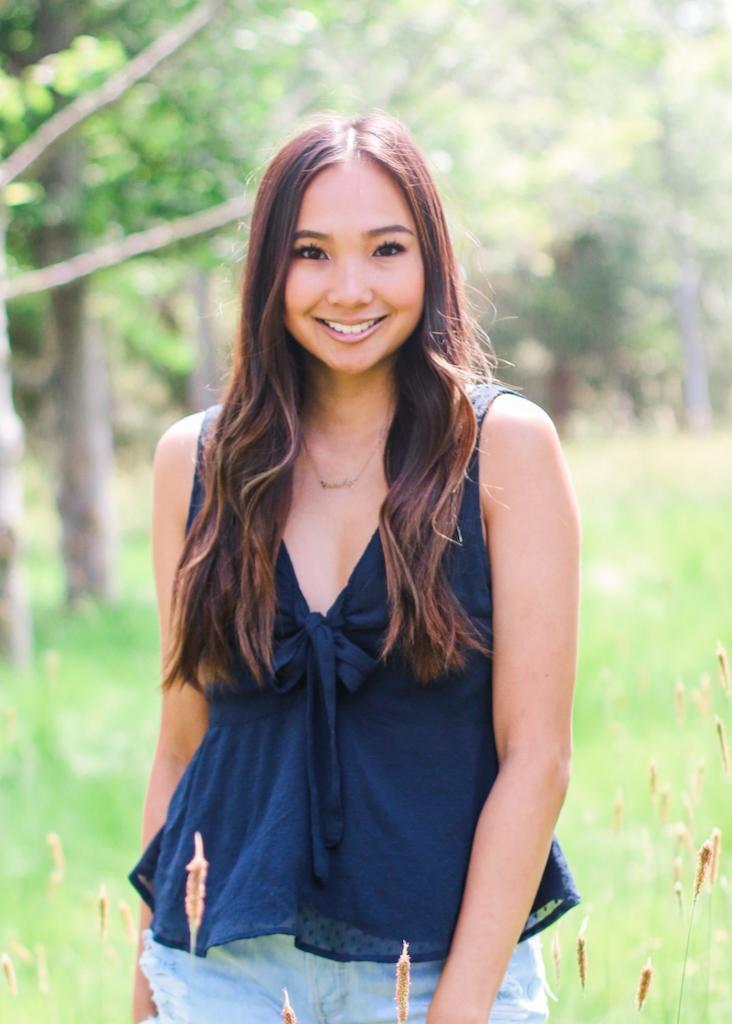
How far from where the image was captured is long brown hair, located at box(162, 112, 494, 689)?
202 cm

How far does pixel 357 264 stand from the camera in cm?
213

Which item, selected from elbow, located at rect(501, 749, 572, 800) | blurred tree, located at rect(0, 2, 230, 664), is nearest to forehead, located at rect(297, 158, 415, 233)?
elbow, located at rect(501, 749, 572, 800)

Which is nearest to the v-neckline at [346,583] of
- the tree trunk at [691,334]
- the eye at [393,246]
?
the eye at [393,246]

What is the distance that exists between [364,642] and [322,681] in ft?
0.29

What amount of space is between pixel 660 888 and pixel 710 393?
3329cm

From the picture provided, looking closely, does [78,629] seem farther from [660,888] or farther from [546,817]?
[546,817]

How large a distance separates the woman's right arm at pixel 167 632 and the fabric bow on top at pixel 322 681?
338mm

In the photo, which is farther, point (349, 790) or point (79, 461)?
point (79, 461)

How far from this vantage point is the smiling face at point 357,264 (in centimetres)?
212

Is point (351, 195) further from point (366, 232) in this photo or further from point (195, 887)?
point (195, 887)

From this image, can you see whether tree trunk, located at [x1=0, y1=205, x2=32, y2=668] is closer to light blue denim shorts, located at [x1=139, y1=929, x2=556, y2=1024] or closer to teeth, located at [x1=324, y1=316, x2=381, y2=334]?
teeth, located at [x1=324, y1=316, x2=381, y2=334]

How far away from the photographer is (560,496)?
200 cm

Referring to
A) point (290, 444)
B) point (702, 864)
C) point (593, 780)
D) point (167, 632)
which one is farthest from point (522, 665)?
point (593, 780)

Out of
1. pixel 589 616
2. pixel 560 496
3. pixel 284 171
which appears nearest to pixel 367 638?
pixel 560 496
